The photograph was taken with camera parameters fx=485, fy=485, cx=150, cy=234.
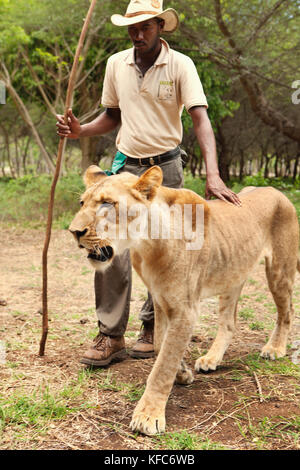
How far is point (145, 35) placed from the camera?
3.62 meters

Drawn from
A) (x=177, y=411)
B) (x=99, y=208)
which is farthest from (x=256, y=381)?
(x=99, y=208)

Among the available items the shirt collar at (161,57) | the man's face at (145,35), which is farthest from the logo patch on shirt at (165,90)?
the man's face at (145,35)

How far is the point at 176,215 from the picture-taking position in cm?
302

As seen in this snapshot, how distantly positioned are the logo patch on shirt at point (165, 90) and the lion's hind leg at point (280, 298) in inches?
60.6

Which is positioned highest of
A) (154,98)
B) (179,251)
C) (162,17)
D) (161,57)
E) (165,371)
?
(162,17)

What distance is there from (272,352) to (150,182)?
2.11 m

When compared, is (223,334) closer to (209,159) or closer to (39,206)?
(209,159)

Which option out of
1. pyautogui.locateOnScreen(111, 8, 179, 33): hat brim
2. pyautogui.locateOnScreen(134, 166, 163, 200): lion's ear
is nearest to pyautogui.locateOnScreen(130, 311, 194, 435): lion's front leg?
pyautogui.locateOnScreen(134, 166, 163, 200): lion's ear

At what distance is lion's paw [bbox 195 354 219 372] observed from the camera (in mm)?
3787

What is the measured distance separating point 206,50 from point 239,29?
107cm

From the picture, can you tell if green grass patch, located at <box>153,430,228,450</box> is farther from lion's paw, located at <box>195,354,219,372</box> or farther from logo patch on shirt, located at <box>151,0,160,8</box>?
logo patch on shirt, located at <box>151,0,160,8</box>

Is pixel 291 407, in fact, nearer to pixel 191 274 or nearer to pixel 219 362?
pixel 219 362

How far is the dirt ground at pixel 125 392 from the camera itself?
2.80 m

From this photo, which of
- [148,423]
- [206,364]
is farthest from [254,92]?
[148,423]
